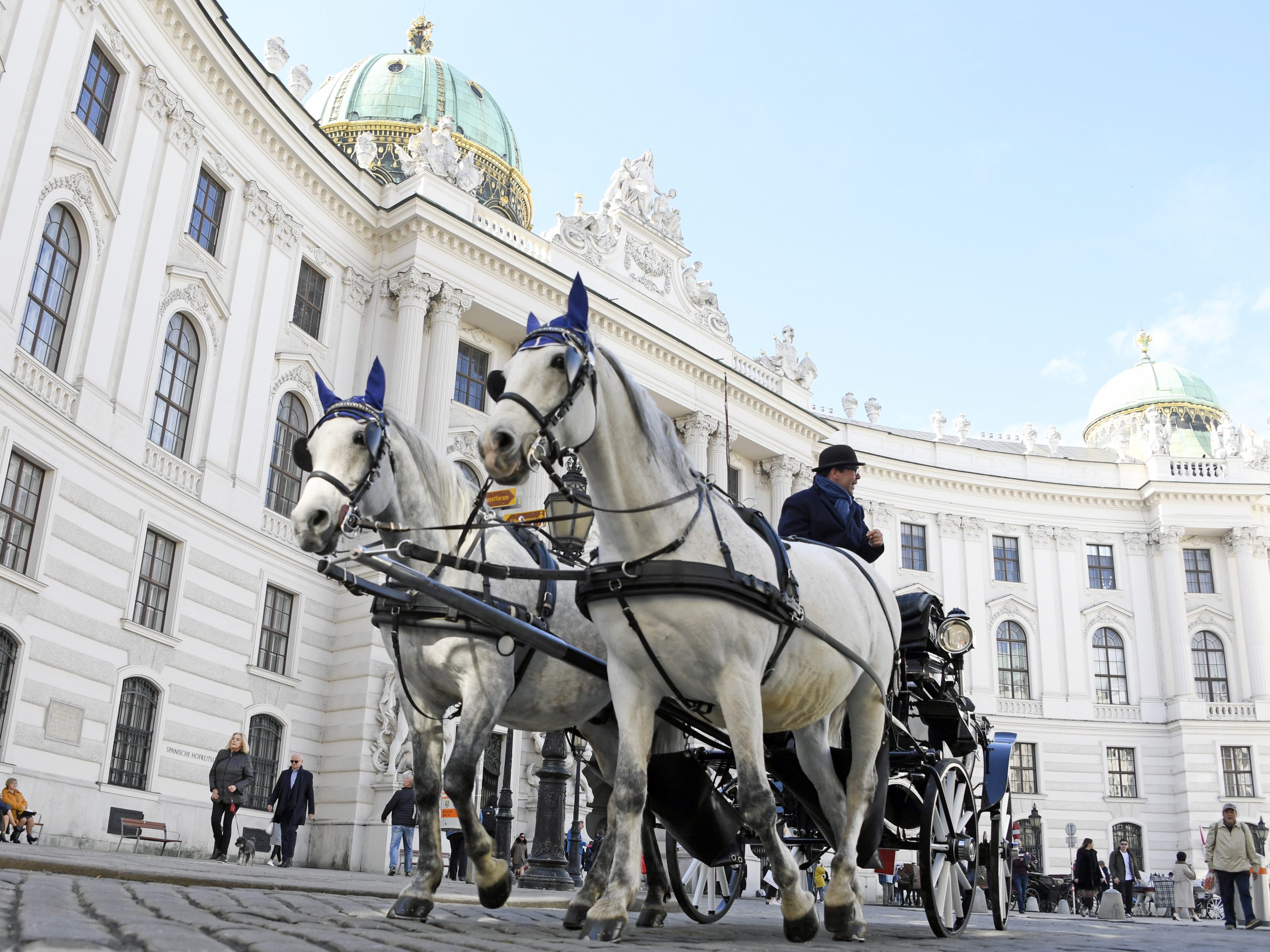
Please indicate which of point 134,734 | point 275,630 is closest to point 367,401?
point 134,734

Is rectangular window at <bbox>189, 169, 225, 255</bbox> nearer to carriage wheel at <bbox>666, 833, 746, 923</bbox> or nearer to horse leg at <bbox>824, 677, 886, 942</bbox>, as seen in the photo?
carriage wheel at <bbox>666, 833, 746, 923</bbox>

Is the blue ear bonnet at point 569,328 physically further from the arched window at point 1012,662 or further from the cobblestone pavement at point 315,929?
the arched window at point 1012,662

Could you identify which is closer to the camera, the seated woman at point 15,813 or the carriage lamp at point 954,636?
the carriage lamp at point 954,636

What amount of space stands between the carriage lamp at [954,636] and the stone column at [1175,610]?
38914 mm

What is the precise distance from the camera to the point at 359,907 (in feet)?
20.3

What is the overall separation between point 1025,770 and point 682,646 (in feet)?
133

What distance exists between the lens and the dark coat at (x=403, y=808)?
18.1 metres

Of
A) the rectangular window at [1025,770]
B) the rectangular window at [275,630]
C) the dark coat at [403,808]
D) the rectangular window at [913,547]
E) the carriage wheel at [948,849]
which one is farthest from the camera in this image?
the rectangular window at [913,547]

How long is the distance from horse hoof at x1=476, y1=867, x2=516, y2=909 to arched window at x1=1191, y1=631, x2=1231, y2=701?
141ft

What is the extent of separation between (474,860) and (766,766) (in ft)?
5.91

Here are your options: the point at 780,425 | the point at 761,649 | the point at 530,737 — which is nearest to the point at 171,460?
the point at 530,737

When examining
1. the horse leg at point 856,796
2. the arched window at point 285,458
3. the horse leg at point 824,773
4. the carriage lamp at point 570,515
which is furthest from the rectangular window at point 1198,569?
the horse leg at point 824,773

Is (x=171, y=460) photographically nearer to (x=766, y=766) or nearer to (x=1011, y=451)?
(x=766, y=766)

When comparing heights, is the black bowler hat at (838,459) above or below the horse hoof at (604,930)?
above
